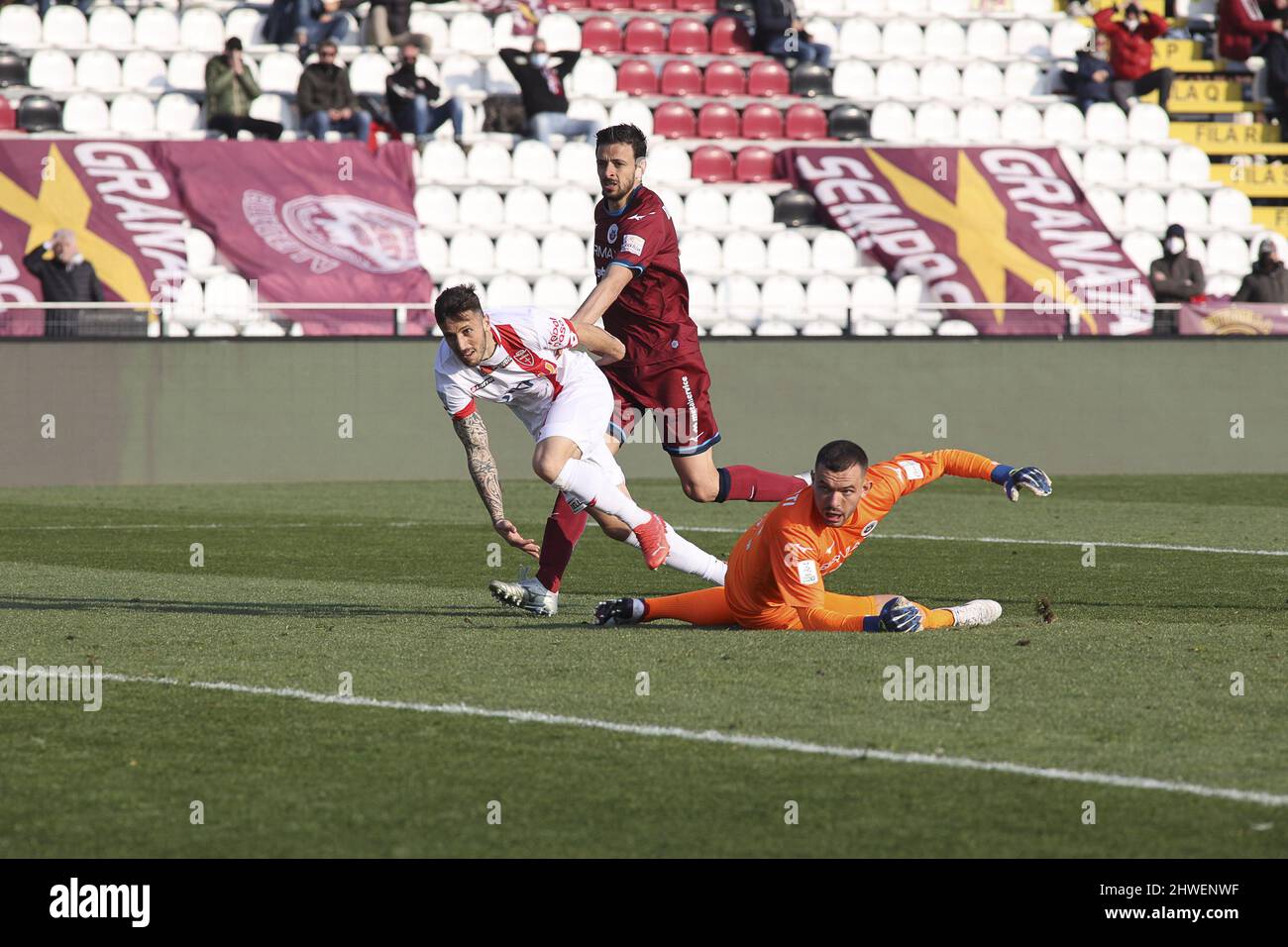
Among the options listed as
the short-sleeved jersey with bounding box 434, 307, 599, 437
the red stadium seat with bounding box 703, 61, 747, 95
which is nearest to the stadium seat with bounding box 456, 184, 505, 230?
the red stadium seat with bounding box 703, 61, 747, 95

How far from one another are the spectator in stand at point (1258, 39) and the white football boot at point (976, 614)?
19330 millimetres

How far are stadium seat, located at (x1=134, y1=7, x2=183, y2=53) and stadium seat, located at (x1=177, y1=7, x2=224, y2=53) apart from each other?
0.10 m

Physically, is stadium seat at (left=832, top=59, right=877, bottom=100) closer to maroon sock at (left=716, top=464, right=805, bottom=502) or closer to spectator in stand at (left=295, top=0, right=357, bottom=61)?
spectator in stand at (left=295, top=0, right=357, bottom=61)

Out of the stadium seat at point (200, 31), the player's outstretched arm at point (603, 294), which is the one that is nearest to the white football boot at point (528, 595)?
the player's outstretched arm at point (603, 294)

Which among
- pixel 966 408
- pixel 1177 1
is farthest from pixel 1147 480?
pixel 1177 1

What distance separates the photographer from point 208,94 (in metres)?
22.2

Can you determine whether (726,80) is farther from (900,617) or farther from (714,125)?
(900,617)

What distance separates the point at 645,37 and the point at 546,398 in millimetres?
17607

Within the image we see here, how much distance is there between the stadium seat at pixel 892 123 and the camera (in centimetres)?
2422

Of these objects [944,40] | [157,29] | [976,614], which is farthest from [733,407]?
[976,614]

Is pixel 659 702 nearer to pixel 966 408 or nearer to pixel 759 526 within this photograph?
pixel 759 526

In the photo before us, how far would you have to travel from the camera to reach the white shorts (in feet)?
27.5

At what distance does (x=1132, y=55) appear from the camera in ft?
82.8
